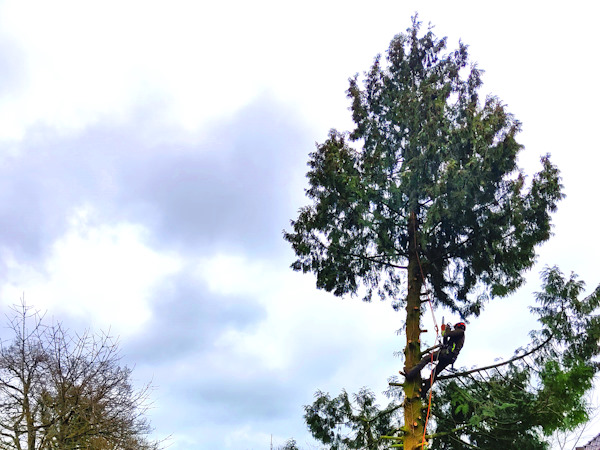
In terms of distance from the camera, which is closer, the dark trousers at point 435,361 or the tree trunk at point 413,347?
the tree trunk at point 413,347

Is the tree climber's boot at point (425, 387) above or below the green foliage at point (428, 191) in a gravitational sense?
below

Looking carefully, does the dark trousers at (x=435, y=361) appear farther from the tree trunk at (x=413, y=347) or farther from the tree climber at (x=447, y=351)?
the tree trunk at (x=413, y=347)

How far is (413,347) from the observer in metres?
9.44

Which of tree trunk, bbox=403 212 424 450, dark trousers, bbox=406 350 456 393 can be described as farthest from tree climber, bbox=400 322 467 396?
tree trunk, bbox=403 212 424 450

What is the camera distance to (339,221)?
34.4ft

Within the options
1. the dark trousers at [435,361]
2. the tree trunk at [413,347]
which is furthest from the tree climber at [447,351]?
the tree trunk at [413,347]

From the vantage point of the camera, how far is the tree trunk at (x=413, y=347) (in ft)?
28.6

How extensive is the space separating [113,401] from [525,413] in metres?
8.67

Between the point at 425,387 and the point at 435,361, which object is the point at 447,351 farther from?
the point at 425,387

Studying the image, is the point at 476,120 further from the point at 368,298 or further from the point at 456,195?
the point at 368,298

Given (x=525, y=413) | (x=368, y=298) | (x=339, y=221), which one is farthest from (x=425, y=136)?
(x=525, y=413)

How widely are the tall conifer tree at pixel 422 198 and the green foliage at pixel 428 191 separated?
0.02 m

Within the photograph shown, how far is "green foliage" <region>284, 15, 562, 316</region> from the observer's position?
30.8ft

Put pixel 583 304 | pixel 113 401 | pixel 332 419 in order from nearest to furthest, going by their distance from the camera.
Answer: pixel 583 304, pixel 332 419, pixel 113 401
